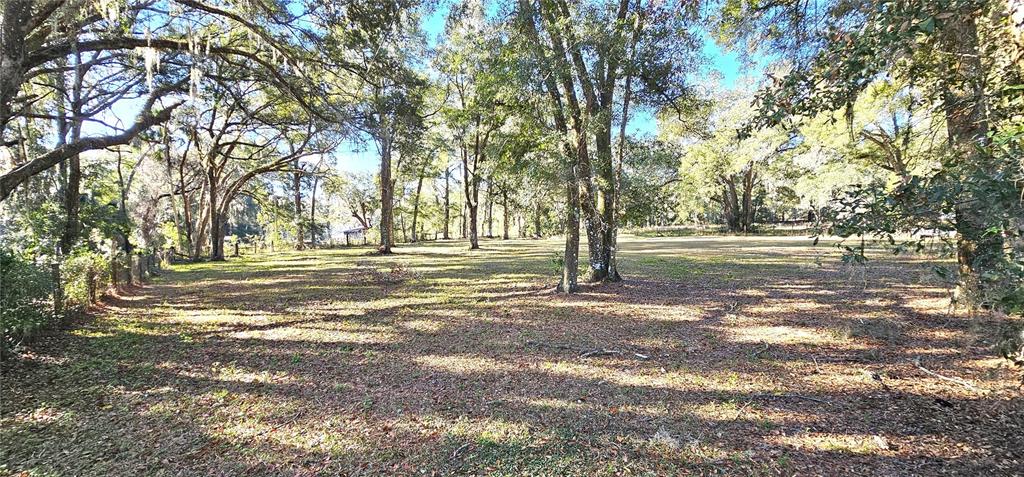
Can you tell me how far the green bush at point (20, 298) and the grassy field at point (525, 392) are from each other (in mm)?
281

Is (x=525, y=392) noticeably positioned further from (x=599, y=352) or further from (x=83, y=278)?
(x=83, y=278)

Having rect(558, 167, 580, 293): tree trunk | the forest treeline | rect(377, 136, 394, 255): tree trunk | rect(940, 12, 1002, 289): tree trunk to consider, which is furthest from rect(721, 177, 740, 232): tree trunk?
rect(940, 12, 1002, 289): tree trunk

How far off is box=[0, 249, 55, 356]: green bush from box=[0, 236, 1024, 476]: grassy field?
28 centimetres

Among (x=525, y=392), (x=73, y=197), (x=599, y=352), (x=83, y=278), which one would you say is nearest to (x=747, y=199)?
(x=599, y=352)

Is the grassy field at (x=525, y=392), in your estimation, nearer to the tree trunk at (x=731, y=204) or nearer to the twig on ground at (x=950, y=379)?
the twig on ground at (x=950, y=379)

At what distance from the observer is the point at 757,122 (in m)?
2.53

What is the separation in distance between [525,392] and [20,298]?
5819 millimetres

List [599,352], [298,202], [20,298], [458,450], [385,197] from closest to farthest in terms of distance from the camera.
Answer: [458,450]
[20,298]
[599,352]
[385,197]
[298,202]

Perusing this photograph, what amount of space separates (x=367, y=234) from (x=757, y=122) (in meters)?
36.6

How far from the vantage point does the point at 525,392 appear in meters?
3.82

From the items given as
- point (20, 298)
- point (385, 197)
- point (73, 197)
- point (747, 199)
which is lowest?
point (20, 298)

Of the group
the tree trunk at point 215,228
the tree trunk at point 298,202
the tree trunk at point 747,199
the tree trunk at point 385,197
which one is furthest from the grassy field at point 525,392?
the tree trunk at point 747,199

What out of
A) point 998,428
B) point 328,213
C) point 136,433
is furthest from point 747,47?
point 328,213

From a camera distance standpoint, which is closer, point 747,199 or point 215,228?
point 215,228
